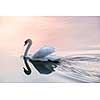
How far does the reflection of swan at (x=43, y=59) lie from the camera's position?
6.24ft

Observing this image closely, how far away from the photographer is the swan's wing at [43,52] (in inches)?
74.9

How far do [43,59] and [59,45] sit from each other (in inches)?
8.1

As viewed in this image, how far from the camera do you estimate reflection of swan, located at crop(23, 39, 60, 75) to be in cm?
190


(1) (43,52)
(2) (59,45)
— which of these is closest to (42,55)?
(1) (43,52)

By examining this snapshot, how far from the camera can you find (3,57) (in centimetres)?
191

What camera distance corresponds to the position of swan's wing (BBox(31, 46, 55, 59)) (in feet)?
6.24

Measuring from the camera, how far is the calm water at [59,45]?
189 centimetres

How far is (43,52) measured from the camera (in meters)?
1.91

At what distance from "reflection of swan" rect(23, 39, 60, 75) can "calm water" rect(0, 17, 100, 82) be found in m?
0.04
